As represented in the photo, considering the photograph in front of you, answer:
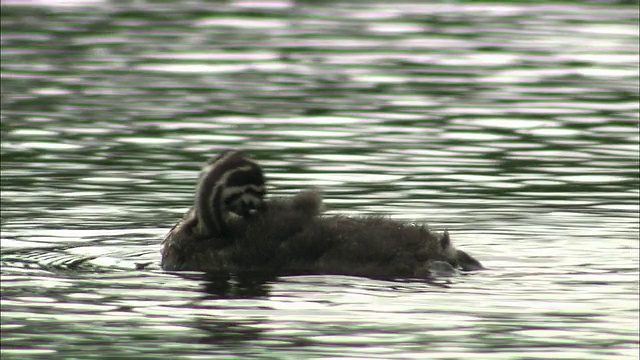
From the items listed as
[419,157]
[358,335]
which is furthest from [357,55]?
[358,335]

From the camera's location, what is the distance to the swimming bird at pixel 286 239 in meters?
12.3

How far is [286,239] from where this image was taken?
12477 millimetres

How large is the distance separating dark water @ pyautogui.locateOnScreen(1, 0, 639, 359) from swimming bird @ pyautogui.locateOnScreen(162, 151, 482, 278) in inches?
7.6

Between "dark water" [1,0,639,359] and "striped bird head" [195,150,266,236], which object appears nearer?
"dark water" [1,0,639,359]

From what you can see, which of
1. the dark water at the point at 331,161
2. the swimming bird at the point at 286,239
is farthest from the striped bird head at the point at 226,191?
the dark water at the point at 331,161

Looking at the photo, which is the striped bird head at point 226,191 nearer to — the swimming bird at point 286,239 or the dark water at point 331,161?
the swimming bird at point 286,239

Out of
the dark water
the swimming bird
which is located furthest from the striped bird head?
the dark water

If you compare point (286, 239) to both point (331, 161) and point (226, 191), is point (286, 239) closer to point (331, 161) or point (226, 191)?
point (226, 191)

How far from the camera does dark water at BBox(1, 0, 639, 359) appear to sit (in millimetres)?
10867

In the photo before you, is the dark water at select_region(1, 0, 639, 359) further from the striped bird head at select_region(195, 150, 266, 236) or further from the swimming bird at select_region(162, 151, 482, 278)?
the striped bird head at select_region(195, 150, 266, 236)

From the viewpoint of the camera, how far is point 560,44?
84.2 feet

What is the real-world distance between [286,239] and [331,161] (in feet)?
16.5

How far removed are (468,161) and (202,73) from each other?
6.73m

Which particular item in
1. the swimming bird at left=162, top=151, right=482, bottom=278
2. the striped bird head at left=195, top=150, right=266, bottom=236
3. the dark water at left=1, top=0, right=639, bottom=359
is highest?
the striped bird head at left=195, top=150, right=266, bottom=236
